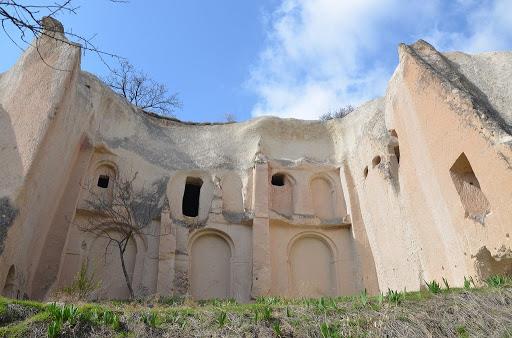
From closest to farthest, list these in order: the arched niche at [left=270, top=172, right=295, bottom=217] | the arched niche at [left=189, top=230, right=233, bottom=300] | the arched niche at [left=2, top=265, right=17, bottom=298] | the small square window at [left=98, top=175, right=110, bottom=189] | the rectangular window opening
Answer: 1. the arched niche at [left=2, top=265, right=17, bottom=298]
2. the arched niche at [left=189, top=230, right=233, bottom=300]
3. the small square window at [left=98, top=175, right=110, bottom=189]
4. the arched niche at [left=270, top=172, right=295, bottom=217]
5. the rectangular window opening

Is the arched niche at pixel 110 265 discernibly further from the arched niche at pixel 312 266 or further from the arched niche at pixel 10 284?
the arched niche at pixel 312 266

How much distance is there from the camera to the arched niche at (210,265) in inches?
623

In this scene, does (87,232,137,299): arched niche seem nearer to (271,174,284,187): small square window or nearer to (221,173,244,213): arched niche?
(221,173,244,213): arched niche

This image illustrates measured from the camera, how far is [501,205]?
938cm

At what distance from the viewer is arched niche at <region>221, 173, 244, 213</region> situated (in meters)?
17.6

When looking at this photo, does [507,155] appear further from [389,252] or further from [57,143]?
[57,143]

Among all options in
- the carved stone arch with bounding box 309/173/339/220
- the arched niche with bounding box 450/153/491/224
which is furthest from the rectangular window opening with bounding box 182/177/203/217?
the arched niche with bounding box 450/153/491/224

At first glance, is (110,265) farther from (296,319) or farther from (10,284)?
(296,319)

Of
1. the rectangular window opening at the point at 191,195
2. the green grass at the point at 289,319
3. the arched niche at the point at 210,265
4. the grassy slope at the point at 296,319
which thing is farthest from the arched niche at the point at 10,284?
the rectangular window opening at the point at 191,195

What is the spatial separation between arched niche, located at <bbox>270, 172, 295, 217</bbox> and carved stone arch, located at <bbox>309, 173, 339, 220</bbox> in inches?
31.0

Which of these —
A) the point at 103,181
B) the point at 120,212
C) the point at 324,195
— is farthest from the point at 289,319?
the point at 324,195

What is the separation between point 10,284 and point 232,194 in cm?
A: 846

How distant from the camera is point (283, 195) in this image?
18.3 metres

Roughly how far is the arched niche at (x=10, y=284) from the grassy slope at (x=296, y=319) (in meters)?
3.81
